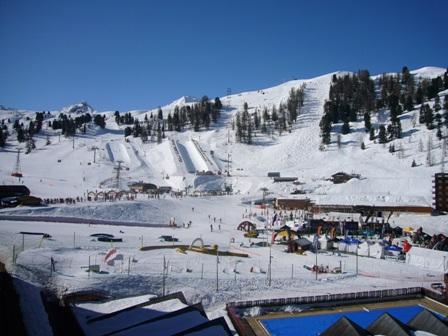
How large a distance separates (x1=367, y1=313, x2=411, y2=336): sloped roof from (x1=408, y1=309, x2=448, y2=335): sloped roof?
61cm

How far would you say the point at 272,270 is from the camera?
21203mm

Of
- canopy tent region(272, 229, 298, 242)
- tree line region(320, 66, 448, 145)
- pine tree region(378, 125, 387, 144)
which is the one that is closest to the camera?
canopy tent region(272, 229, 298, 242)

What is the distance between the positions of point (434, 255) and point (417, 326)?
38.0ft

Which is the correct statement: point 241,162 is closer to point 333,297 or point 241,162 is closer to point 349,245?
point 349,245

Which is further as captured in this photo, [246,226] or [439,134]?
[439,134]

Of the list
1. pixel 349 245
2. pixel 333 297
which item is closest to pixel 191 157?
pixel 349 245

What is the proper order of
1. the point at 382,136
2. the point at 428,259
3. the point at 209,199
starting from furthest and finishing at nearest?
the point at 382,136
the point at 209,199
the point at 428,259

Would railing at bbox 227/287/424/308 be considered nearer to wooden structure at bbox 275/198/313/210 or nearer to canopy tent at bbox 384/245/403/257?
canopy tent at bbox 384/245/403/257

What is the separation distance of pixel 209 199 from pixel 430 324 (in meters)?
34.2

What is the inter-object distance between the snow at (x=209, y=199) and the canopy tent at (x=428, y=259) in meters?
0.71

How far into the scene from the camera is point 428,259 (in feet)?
76.4

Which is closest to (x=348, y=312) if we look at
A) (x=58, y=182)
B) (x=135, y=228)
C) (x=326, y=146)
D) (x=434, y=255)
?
(x=434, y=255)

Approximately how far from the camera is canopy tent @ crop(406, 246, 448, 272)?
22.6m

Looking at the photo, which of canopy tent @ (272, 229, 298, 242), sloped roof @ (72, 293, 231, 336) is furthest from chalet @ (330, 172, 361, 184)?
sloped roof @ (72, 293, 231, 336)
